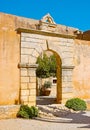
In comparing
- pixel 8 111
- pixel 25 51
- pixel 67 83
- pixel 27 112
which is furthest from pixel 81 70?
pixel 8 111

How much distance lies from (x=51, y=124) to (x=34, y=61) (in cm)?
361

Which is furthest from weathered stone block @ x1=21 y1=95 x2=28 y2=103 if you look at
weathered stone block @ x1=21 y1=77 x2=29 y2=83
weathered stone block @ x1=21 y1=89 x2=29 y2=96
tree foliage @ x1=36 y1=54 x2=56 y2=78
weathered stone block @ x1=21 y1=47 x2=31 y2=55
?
tree foliage @ x1=36 y1=54 x2=56 y2=78

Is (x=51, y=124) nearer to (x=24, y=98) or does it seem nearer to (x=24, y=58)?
(x=24, y=98)

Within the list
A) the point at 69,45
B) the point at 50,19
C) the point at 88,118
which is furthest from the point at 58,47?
the point at 88,118

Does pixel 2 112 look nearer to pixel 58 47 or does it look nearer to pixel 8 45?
A: pixel 8 45

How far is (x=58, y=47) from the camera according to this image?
12.5 m

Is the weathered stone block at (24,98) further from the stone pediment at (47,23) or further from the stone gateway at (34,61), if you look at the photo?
the stone pediment at (47,23)

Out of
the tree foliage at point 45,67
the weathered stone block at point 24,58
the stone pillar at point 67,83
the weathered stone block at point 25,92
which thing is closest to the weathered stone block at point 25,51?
the weathered stone block at point 24,58

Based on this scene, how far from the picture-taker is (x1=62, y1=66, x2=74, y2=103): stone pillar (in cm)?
1252

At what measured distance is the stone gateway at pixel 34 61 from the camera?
422 inches

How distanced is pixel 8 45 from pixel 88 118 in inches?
175

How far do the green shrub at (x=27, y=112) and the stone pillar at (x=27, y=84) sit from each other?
784 millimetres

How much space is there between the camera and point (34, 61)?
11633 mm

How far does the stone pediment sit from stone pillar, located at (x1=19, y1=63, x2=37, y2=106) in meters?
2.29
